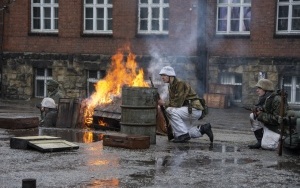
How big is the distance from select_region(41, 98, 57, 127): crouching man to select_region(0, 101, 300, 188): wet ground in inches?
65.3

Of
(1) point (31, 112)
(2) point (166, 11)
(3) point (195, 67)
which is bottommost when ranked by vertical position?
(1) point (31, 112)

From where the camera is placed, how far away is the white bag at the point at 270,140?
39.3 ft

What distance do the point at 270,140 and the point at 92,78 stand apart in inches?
534

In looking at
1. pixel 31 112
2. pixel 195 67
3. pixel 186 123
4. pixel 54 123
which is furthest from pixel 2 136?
pixel 195 67

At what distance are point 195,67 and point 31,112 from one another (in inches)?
246

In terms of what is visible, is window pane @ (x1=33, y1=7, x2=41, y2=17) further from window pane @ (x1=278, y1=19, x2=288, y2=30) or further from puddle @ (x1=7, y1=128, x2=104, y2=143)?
puddle @ (x1=7, y1=128, x2=104, y2=143)

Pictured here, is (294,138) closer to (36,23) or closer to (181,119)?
(181,119)

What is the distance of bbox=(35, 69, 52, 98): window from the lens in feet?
83.5

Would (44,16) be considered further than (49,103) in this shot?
Yes

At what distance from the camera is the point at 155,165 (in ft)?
32.4

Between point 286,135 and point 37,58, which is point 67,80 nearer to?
point 37,58

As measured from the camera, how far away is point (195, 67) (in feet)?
75.3

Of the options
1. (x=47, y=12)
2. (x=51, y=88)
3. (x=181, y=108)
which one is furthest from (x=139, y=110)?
(x=47, y=12)

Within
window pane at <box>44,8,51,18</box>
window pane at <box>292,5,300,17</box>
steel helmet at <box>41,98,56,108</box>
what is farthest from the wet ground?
window pane at <box>44,8,51,18</box>
